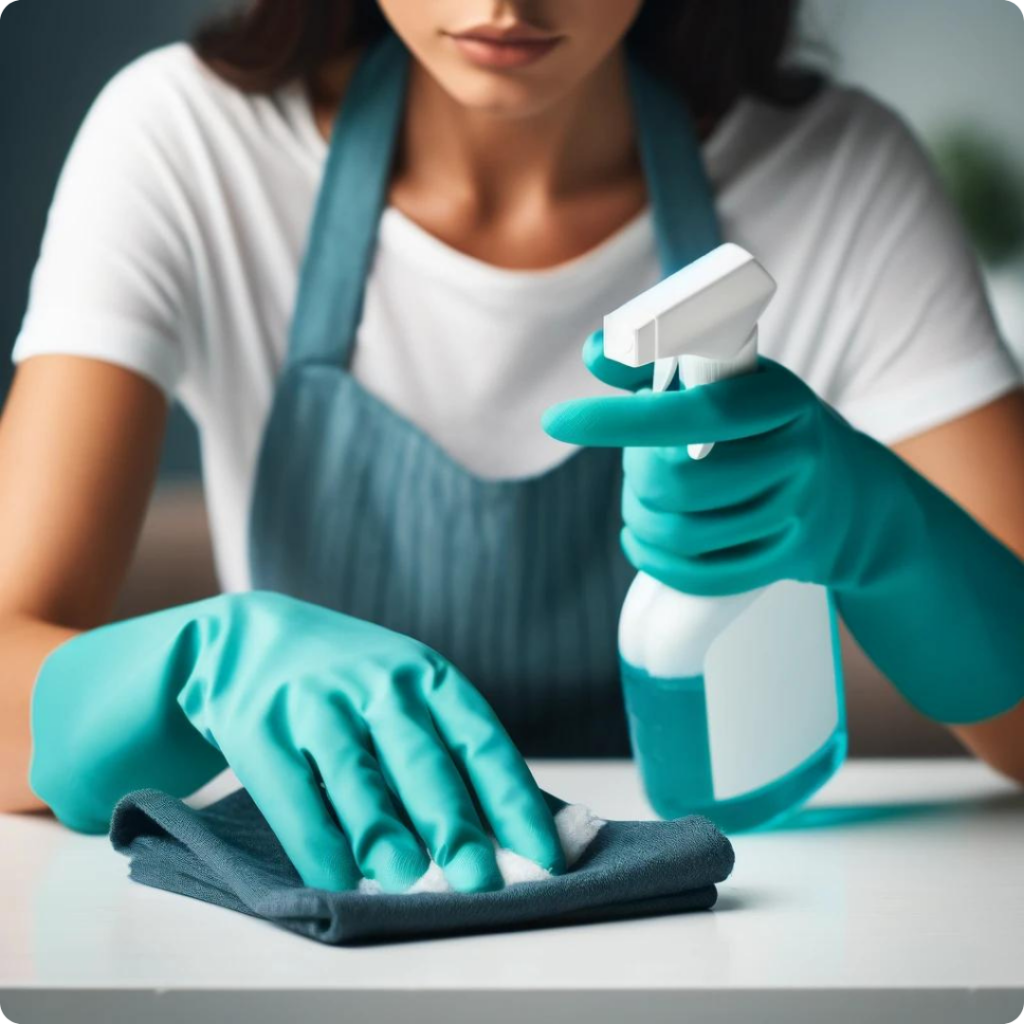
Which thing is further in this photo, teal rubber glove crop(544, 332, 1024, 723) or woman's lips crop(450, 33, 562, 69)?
woman's lips crop(450, 33, 562, 69)

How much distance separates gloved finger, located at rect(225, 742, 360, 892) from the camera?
1.68 feet

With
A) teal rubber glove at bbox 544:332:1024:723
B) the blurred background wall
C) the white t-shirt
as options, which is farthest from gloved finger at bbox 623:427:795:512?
the blurred background wall

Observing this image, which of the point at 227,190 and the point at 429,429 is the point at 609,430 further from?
the point at 227,190

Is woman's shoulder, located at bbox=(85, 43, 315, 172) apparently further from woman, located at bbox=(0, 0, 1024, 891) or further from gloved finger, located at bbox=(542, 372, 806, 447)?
gloved finger, located at bbox=(542, 372, 806, 447)

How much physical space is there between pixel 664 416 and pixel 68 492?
428 millimetres

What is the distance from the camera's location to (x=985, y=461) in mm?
960

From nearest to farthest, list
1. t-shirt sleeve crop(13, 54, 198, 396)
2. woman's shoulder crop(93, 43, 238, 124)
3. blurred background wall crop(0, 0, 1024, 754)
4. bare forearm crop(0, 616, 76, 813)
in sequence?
bare forearm crop(0, 616, 76, 813)
t-shirt sleeve crop(13, 54, 198, 396)
woman's shoulder crop(93, 43, 238, 124)
blurred background wall crop(0, 0, 1024, 754)

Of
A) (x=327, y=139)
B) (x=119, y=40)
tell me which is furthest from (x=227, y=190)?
(x=119, y=40)

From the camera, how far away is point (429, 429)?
39.9 inches

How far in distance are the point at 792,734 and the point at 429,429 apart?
0.45 meters

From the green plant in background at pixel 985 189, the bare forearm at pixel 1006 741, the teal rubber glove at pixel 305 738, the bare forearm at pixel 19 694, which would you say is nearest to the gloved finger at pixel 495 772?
the teal rubber glove at pixel 305 738

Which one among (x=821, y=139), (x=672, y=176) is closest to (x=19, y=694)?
(x=672, y=176)

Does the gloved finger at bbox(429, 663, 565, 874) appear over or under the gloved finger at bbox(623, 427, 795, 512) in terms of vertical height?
under

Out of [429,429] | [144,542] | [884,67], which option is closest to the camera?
[429,429]
